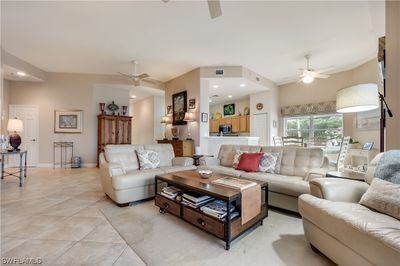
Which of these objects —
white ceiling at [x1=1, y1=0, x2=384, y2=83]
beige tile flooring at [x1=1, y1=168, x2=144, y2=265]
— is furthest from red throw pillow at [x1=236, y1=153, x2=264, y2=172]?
white ceiling at [x1=1, y1=0, x2=384, y2=83]

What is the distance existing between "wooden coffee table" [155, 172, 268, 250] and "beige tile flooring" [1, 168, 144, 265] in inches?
25.7

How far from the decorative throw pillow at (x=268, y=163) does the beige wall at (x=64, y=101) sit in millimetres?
5553

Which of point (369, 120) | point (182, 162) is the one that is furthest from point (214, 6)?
point (369, 120)

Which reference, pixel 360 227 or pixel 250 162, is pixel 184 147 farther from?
pixel 360 227

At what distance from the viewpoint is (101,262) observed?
1595 mm

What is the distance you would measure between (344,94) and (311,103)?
14.7 ft

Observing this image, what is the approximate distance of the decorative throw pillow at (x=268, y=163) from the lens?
308 cm

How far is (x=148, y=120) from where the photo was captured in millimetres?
8773

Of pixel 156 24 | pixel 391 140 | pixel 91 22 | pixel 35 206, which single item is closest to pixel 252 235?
pixel 391 140

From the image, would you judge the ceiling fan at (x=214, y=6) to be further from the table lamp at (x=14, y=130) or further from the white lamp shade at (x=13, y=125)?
the white lamp shade at (x=13, y=125)

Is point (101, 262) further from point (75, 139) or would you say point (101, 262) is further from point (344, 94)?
point (75, 139)

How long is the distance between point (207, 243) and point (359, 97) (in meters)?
2.30

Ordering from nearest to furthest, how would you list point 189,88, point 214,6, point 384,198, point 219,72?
point 384,198, point 214,6, point 219,72, point 189,88
